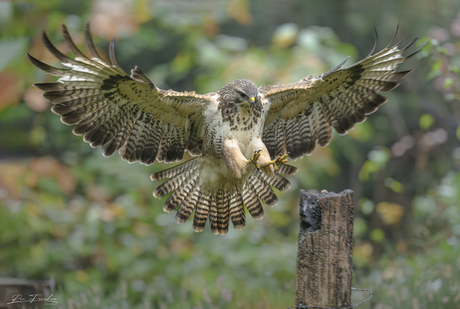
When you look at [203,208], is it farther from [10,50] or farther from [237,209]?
[10,50]

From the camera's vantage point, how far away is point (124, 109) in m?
3.10

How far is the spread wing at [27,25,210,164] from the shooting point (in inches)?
107

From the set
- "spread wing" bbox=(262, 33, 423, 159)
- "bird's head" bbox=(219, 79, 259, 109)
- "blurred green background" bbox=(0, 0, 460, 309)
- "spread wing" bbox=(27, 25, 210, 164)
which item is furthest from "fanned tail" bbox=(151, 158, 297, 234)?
"blurred green background" bbox=(0, 0, 460, 309)

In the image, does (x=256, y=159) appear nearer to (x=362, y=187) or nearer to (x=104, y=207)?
(x=104, y=207)

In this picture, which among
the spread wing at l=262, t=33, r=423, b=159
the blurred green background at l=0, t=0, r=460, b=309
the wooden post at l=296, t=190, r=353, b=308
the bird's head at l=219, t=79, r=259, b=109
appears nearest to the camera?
the wooden post at l=296, t=190, r=353, b=308

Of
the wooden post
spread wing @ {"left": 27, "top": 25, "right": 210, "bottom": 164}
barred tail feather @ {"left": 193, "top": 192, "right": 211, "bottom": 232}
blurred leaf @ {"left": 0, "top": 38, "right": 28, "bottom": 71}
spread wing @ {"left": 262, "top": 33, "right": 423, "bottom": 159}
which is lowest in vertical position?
the wooden post

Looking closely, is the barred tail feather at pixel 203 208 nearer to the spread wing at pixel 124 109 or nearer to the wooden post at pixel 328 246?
the spread wing at pixel 124 109

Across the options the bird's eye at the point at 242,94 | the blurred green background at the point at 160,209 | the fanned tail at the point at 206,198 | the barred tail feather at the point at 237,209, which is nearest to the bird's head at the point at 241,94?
the bird's eye at the point at 242,94

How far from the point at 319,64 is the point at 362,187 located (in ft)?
9.65

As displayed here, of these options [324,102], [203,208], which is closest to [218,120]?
[203,208]

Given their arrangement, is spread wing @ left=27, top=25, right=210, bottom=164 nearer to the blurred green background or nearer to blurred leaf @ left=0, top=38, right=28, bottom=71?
the blurred green background

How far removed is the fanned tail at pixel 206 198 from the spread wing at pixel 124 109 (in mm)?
183

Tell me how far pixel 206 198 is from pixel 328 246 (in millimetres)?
1414

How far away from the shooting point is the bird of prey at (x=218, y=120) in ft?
9.43
